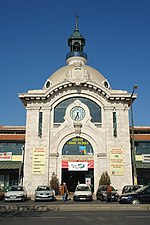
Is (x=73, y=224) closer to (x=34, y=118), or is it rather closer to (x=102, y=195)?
(x=102, y=195)

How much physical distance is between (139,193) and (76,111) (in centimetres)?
1609

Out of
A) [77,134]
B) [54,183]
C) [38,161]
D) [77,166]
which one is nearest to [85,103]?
[77,134]

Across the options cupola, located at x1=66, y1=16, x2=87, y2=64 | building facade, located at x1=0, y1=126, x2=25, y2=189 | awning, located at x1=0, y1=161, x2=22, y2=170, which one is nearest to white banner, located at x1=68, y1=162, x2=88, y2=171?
building facade, located at x1=0, y1=126, x2=25, y2=189

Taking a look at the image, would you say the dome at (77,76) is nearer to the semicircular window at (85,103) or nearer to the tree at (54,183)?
the semicircular window at (85,103)

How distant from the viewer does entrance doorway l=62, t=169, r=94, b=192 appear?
30.6 metres

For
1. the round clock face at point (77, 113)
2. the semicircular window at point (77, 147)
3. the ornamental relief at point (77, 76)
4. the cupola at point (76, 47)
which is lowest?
the semicircular window at point (77, 147)

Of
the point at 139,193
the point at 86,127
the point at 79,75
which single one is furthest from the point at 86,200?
the point at 79,75

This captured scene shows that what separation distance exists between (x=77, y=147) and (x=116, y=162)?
16.6ft

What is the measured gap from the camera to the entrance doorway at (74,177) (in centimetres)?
3058

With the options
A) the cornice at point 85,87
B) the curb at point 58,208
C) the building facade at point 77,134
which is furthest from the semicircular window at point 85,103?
the curb at point 58,208

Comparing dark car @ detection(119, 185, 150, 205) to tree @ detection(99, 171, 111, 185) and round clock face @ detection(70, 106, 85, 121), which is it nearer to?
tree @ detection(99, 171, 111, 185)

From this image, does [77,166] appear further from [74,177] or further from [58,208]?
[58,208]

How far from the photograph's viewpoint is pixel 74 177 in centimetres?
3123

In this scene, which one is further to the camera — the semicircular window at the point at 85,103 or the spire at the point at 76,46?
the spire at the point at 76,46
